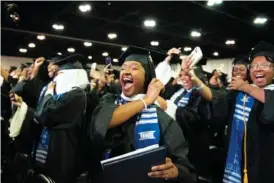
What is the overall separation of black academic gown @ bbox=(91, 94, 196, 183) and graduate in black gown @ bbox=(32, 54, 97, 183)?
1027mm

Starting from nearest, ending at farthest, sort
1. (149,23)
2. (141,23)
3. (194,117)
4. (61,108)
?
(61,108) → (194,117) → (149,23) → (141,23)

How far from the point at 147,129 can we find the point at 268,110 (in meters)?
0.87

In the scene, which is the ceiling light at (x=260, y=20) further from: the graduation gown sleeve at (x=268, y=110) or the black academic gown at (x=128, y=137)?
the black academic gown at (x=128, y=137)

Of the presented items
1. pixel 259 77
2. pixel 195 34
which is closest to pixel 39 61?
pixel 259 77

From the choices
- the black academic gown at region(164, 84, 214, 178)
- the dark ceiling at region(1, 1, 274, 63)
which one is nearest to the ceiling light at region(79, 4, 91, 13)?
the dark ceiling at region(1, 1, 274, 63)

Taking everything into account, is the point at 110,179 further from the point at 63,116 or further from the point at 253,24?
the point at 253,24

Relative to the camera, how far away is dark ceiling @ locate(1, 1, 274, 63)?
7.64 meters

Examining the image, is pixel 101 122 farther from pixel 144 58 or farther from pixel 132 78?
pixel 144 58

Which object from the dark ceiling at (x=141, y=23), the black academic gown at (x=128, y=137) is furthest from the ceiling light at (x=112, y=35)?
the black academic gown at (x=128, y=137)

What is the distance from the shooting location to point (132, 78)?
6.22 feet

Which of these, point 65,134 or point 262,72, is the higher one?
point 262,72

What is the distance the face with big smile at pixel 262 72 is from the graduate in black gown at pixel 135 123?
0.85m

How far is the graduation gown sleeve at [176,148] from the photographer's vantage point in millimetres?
1703

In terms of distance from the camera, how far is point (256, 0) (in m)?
7.07
